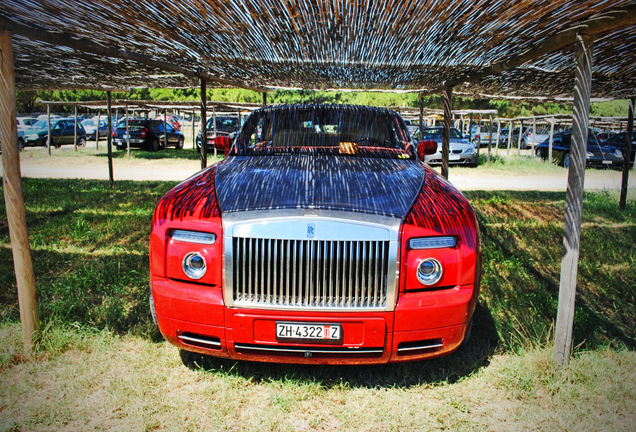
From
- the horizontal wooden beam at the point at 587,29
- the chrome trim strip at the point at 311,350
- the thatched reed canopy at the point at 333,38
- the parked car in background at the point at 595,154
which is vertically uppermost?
the thatched reed canopy at the point at 333,38

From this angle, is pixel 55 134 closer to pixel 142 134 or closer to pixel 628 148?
pixel 142 134

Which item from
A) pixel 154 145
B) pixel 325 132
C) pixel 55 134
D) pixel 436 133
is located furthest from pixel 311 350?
pixel 55 134

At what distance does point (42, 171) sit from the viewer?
14320mm

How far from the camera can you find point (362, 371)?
298 centimetres

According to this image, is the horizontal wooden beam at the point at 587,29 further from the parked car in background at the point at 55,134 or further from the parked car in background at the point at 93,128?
the parked car in background at the point at 93,128

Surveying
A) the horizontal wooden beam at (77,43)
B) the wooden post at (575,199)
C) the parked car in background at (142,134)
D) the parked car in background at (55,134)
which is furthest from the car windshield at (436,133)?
the parked car in background at (55,134)

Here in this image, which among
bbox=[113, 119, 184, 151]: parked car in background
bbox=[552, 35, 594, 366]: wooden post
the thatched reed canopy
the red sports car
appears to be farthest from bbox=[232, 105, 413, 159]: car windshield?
bbox=[113, 119, 184, 151]: parked car in background

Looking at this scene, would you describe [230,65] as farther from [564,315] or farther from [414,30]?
[564,315]

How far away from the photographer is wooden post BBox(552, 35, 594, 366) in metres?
2.84

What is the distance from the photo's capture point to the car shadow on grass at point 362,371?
9.37ft

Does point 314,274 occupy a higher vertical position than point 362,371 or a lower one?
higher

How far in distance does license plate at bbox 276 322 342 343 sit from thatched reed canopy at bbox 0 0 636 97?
7.38ft

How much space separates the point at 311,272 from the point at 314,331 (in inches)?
12.6

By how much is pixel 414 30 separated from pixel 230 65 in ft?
8.66
